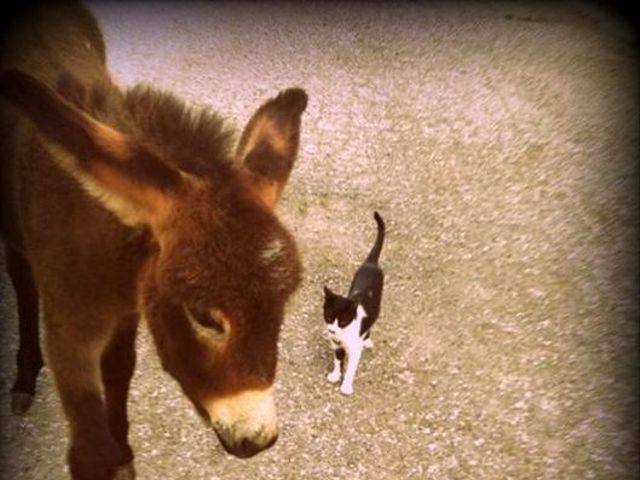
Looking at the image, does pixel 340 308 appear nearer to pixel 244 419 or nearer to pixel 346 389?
pixel 346 389

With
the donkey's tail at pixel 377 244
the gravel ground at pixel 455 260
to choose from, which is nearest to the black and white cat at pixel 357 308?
the donkey's tail at pixel 377 244

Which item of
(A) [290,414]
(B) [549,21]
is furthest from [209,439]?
(B) [549,21]

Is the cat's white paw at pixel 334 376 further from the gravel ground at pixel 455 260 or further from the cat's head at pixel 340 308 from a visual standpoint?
the cat's head at pixel 340 308

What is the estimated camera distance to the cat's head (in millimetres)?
2275

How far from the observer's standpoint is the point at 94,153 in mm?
1253

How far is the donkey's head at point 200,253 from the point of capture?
4.14 ft

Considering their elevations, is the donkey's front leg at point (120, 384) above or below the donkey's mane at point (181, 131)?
below

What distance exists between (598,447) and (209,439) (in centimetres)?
130

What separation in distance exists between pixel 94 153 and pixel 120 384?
0.78 metres

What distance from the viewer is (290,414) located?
7.76 feet

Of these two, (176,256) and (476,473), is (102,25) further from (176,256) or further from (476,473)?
(476,473)

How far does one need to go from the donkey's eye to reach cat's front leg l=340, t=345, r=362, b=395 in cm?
112

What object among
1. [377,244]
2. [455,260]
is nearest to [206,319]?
[377,244]

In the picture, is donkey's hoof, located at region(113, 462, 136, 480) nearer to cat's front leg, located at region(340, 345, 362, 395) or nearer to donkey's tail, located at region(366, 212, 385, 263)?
cat's front leg, located at region(340, 345, 362, 395)
